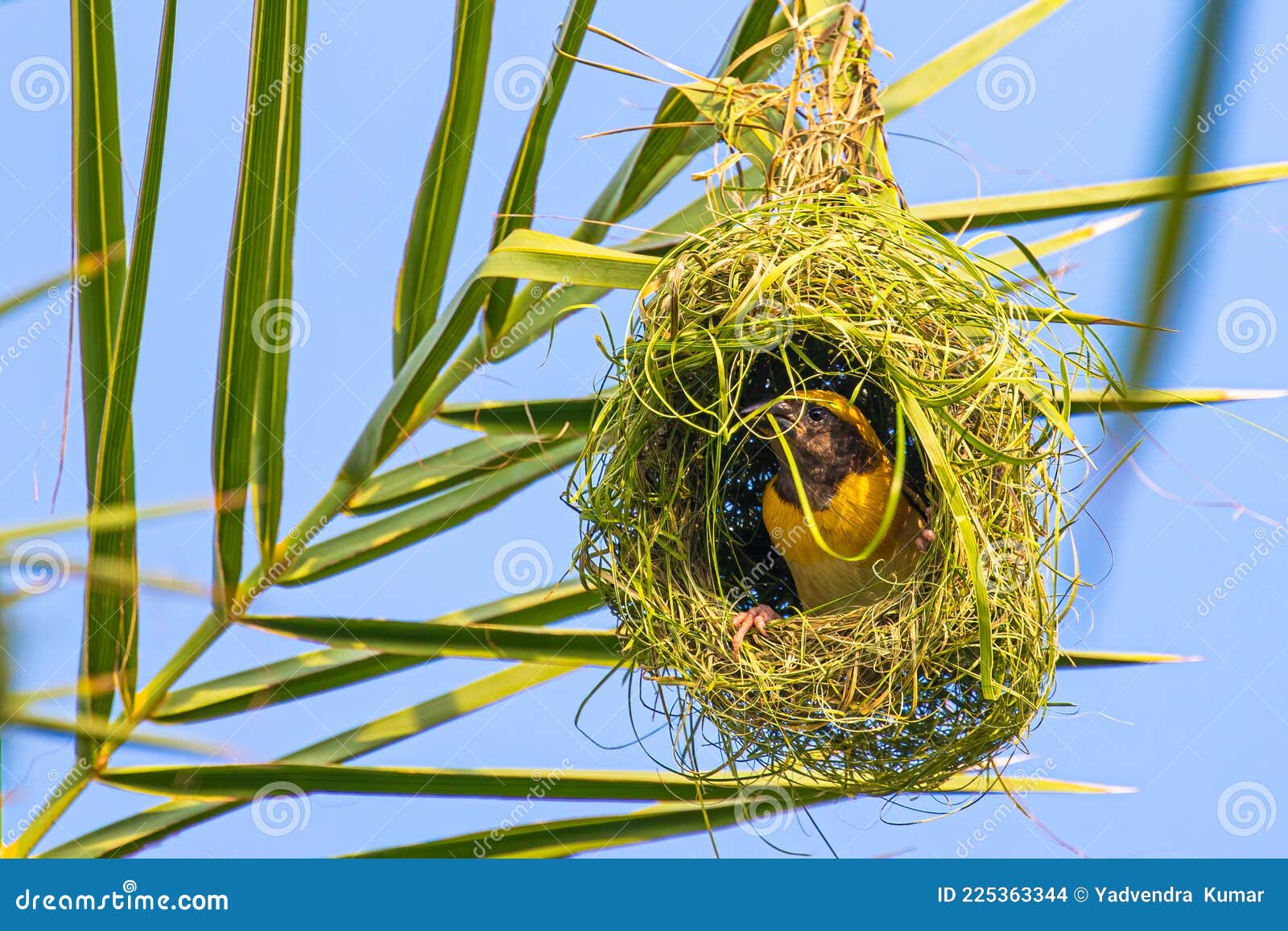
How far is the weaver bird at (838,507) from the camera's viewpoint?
1.55 m

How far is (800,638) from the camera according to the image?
4.61 feet

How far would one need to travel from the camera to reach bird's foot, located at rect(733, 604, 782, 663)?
4.61 ft

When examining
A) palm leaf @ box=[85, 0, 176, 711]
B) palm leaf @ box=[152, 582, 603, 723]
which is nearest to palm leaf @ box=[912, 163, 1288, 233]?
palm leaf @ box=[152, 582, 603, 723]

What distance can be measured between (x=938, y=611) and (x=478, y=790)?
67 centimetres

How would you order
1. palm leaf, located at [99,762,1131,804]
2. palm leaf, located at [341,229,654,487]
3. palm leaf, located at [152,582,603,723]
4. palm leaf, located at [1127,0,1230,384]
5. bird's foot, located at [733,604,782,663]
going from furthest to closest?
palm leaf, located at [152,582,603,723] < palm leaf, located at [99,762,1131,804] < bird's foot, located at [733,604,782,663] < palm leaf, located at [341,229,654,487] < palm leaf, located at [1127,0,1230,384]

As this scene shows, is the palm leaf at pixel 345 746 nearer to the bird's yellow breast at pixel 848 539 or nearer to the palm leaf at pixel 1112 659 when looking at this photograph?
the bird's yellow breast at pixel 848 539

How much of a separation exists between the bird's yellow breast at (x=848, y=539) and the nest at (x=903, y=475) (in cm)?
11

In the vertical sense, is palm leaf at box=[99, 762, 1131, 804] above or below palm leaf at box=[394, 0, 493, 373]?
below

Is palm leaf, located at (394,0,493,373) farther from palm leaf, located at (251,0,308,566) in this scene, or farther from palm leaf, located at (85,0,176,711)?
palm leaf, located at (85,0,176,711)

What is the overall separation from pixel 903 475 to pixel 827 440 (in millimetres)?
211

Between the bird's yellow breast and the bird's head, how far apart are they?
0.06ft

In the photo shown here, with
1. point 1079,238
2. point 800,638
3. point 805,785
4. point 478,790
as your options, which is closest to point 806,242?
point 800,638

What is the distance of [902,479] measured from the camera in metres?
1.38

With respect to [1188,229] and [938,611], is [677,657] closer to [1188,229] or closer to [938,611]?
[938,611]
